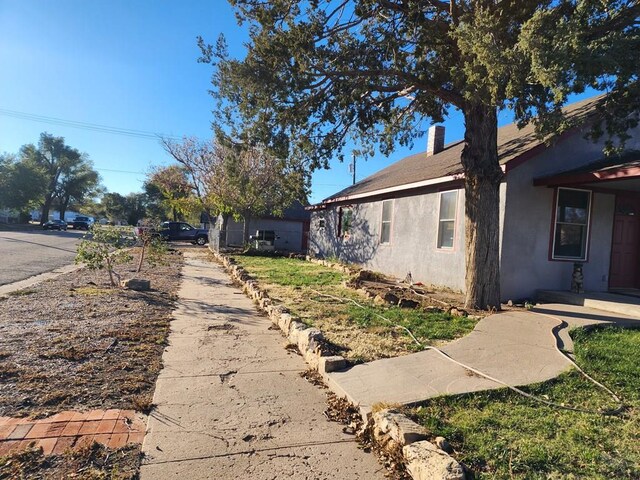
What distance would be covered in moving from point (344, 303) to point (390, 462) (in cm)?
561

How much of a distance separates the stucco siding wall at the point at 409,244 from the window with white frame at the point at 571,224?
6.83ft

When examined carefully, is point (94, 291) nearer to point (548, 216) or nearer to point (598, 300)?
point (548, 216)

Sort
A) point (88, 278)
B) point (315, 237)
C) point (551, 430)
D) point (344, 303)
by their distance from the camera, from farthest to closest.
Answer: point (315, 237), point (88, 278), point (344, 303), point (551, 430)

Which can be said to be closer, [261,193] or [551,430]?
[551,430]

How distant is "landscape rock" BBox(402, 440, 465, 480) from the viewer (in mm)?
2568

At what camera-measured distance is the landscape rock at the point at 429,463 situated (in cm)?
257

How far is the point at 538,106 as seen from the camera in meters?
6.21

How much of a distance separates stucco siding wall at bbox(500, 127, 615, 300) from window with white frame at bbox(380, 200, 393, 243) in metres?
5.37

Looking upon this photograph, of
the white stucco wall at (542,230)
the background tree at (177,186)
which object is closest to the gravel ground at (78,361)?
the white stucco wall at (542,230)

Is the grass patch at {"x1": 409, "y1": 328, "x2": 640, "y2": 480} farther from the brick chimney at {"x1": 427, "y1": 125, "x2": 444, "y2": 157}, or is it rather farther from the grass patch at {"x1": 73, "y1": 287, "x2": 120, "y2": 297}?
the brick chimney at {"x1": 427, "y1": 125, "x2": 444, "y2": 157}

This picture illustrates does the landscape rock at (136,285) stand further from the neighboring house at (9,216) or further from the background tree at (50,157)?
the neighboring house at (9,216)

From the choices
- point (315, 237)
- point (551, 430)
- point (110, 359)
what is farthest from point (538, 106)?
point (315, 237)

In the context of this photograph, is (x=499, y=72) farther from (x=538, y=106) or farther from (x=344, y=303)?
(x=344, y=303)

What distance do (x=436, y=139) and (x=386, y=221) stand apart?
3869 millimetres
